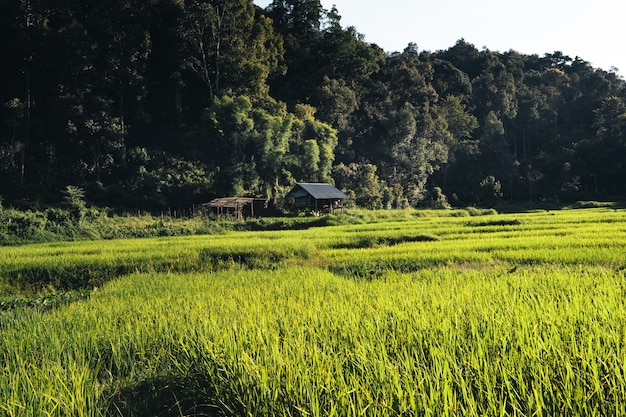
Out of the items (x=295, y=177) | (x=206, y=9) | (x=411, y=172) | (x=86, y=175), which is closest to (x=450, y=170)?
(x=411, y=172)

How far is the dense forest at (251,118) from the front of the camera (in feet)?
87.0

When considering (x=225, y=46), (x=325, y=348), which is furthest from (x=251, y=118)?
(x=325, y=348)

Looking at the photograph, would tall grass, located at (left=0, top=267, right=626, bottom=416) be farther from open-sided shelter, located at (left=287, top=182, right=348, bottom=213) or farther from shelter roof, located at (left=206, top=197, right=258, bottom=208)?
open-sided shelter, located at (left=287, top=182, right=348, bottom=213)

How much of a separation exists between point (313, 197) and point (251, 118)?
8.00m

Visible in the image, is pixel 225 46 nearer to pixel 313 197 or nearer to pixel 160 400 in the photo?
pixel 313 197

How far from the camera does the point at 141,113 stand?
101 ft

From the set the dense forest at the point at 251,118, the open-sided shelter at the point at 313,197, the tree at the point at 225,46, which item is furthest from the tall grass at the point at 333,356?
the tree at the point at 225,46

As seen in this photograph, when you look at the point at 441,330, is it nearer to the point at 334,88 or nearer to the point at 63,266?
the point at 63,266

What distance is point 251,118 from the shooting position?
30.7 metres

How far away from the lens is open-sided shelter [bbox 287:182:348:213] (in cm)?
2898

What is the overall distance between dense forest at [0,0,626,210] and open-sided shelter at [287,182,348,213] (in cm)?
172

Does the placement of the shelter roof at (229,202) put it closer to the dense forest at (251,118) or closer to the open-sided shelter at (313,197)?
the dense forest at (251,118)

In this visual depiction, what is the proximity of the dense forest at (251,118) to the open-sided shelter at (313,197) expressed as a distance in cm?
172

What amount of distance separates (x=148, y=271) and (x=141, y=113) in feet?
82.0
